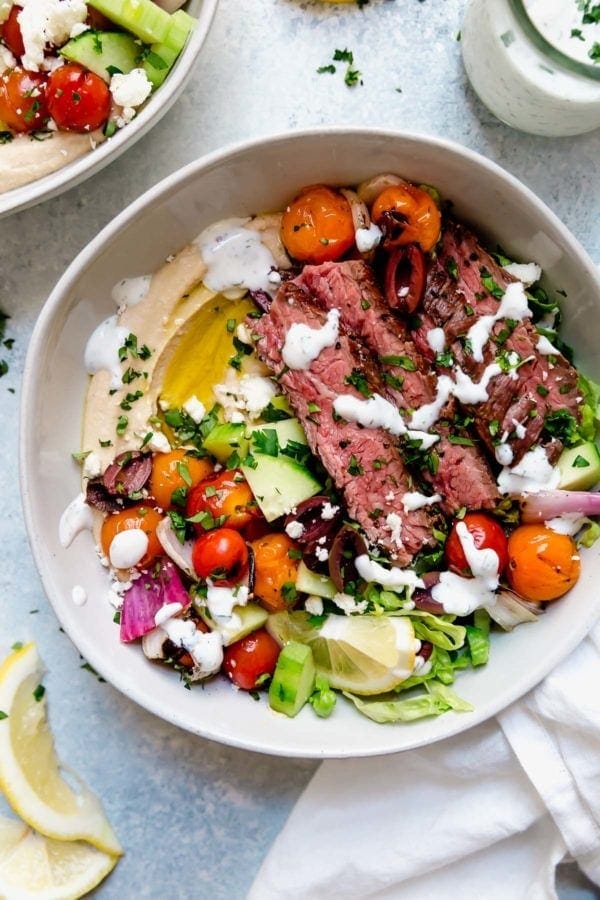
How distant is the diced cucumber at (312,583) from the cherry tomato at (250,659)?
211 mm

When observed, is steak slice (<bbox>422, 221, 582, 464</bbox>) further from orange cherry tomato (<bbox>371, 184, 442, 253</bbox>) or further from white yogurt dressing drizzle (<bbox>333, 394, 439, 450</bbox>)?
white yogurt dressing drizzle (<bbox>333, 394, 439, 450</bbox>)

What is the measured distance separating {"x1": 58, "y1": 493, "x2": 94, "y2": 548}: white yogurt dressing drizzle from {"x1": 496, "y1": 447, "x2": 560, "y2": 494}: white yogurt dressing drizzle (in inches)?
49.1

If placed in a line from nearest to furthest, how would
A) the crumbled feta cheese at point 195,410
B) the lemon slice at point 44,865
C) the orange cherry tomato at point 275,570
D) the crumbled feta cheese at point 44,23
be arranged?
the crumbled feta cheese at point 44,23 → the orange cherry tomato at point 275,570 → the crumbled feta cheese at point 195,410 → the lemon slice at point 44,865

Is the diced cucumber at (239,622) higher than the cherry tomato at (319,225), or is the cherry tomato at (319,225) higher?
the cherry tomato at (319,225)

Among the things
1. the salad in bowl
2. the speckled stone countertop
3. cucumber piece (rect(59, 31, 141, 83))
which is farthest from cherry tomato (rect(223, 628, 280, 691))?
cucumber piece (rect(59, 31, 141, 83))

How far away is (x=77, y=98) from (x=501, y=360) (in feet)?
4.59

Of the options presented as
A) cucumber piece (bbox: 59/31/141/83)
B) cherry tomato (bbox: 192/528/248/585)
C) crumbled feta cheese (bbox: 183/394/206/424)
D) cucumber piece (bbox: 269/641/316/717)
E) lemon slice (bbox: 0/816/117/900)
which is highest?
cucumber piece (bbox: 59/31/141/83)

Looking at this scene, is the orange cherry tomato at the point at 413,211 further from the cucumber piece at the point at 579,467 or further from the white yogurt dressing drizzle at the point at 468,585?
the white yogurt dressing drizzle at the point at 468,585

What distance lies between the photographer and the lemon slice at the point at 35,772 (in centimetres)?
296

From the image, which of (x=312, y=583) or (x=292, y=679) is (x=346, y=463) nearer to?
(x=312, y=583)

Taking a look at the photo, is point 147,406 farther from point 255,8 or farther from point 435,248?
point 255,8

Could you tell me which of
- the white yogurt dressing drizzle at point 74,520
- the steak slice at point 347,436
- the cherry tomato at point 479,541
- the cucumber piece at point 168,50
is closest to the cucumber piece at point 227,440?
the steak slice at point 347,436

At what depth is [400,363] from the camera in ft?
9.09

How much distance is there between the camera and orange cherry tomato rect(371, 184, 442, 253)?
8.80 ft
